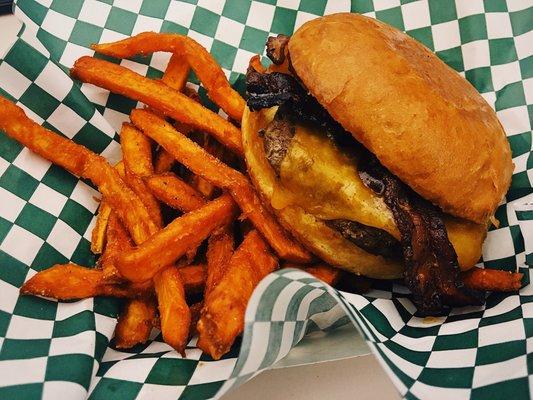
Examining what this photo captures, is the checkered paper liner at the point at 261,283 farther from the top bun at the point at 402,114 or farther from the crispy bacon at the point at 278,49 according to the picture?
the crispy bacon at the point at 278,49

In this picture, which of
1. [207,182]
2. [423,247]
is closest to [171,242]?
[207,182]

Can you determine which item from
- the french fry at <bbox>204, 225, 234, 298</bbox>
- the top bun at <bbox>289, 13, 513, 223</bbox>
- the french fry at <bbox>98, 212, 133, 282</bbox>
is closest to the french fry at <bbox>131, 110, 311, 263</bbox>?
the french fry at <bbox>204, 225, 234, 298</bbox>

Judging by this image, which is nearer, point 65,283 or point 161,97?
point 65,283

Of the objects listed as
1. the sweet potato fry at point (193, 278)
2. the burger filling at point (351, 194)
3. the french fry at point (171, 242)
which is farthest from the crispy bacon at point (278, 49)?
the sweet potato fry at point (193, 278)

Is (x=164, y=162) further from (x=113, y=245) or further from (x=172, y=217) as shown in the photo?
(x=113, y=245)

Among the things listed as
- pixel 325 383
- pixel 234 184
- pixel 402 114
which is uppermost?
pixel 402 114

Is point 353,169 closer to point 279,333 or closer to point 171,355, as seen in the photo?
point 279,333

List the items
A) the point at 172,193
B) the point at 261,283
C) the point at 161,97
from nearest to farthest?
the point at 261,283 < the point at 172,193 < the point at 161,97
